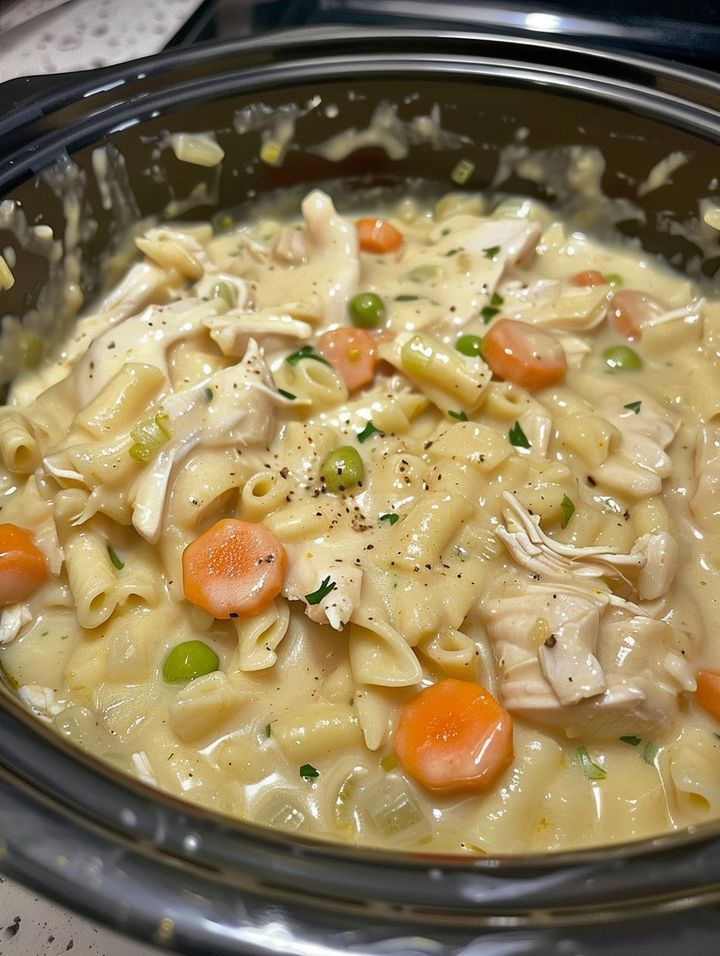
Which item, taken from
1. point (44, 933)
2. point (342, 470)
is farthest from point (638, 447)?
point (44, 933)

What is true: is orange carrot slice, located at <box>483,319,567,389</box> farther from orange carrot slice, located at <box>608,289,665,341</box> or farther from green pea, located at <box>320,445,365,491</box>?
green pea, located at <box>320,445,365,491</box>

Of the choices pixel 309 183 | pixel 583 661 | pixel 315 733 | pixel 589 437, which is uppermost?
pixel 309 183

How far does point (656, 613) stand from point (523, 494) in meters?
0.41

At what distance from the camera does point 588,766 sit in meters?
1.79

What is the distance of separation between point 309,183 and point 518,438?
1307 mm

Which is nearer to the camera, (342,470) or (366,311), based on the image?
(342,470)

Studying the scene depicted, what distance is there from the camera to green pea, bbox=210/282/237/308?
257 cm

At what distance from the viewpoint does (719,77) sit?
257 cm

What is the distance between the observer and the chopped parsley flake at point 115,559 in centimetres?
211

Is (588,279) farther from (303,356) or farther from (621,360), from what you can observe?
(303,356)

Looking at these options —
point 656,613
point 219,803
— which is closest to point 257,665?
point 219,803

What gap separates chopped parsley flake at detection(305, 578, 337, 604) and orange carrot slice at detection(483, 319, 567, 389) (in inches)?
35.3

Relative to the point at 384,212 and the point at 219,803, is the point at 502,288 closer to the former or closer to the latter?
the point at 384,212

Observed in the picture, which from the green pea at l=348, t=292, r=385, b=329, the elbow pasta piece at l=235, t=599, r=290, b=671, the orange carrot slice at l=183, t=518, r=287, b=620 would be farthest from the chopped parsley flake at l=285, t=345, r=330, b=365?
the elbow pasta piece at l=235, t=599, r=290, b=671
